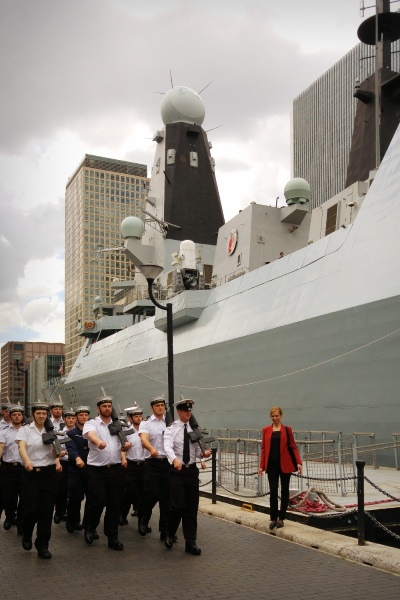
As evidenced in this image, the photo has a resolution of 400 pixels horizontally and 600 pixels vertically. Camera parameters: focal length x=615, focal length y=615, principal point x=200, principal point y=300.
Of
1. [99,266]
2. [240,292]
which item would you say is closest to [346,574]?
[240,292]

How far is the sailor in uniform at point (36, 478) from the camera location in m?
6.88

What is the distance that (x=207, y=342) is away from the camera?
20000 mm

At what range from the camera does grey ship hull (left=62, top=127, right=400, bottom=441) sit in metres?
12.5

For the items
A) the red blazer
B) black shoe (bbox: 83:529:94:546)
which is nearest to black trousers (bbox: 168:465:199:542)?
black shoe (bbox: 83:529:94:546)

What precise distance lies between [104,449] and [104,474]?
0.98 ft

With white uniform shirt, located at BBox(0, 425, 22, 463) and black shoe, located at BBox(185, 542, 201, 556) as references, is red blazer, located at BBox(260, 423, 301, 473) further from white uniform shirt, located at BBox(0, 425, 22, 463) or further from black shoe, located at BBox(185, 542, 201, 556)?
white uniform shirt, located at BBox(0, 425, 22, 463)

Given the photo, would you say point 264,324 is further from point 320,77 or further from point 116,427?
point 320,77

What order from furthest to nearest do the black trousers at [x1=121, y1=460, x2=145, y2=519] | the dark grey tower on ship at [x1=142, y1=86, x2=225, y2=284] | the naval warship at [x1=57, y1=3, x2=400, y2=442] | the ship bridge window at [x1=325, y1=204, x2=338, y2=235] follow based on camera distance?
1. the dark grey tower on ship at [x1=142, y1=86, x2=225, y2=284]
2. the ship bridge window at [x1=325, y1=204, x2=338, y2=235]
3. the naval warship at [x1=57, y1=3, x2=400, y2=442]
4. the black trousers at [x1=121, y1=460, x2=145, y2=519]

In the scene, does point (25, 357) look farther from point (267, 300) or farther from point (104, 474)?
point (104, 474)

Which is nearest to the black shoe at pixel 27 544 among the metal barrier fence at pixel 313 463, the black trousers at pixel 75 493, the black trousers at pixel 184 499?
the black trousers at pixel 75 493

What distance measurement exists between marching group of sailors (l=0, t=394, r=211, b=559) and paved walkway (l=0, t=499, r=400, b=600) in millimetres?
279

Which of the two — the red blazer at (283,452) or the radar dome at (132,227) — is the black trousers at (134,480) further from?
the radar dome at (132,227)

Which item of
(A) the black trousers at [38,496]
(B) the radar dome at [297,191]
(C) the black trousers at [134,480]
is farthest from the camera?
(B) the radar dome at [297,191]

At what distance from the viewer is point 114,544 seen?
693cm
